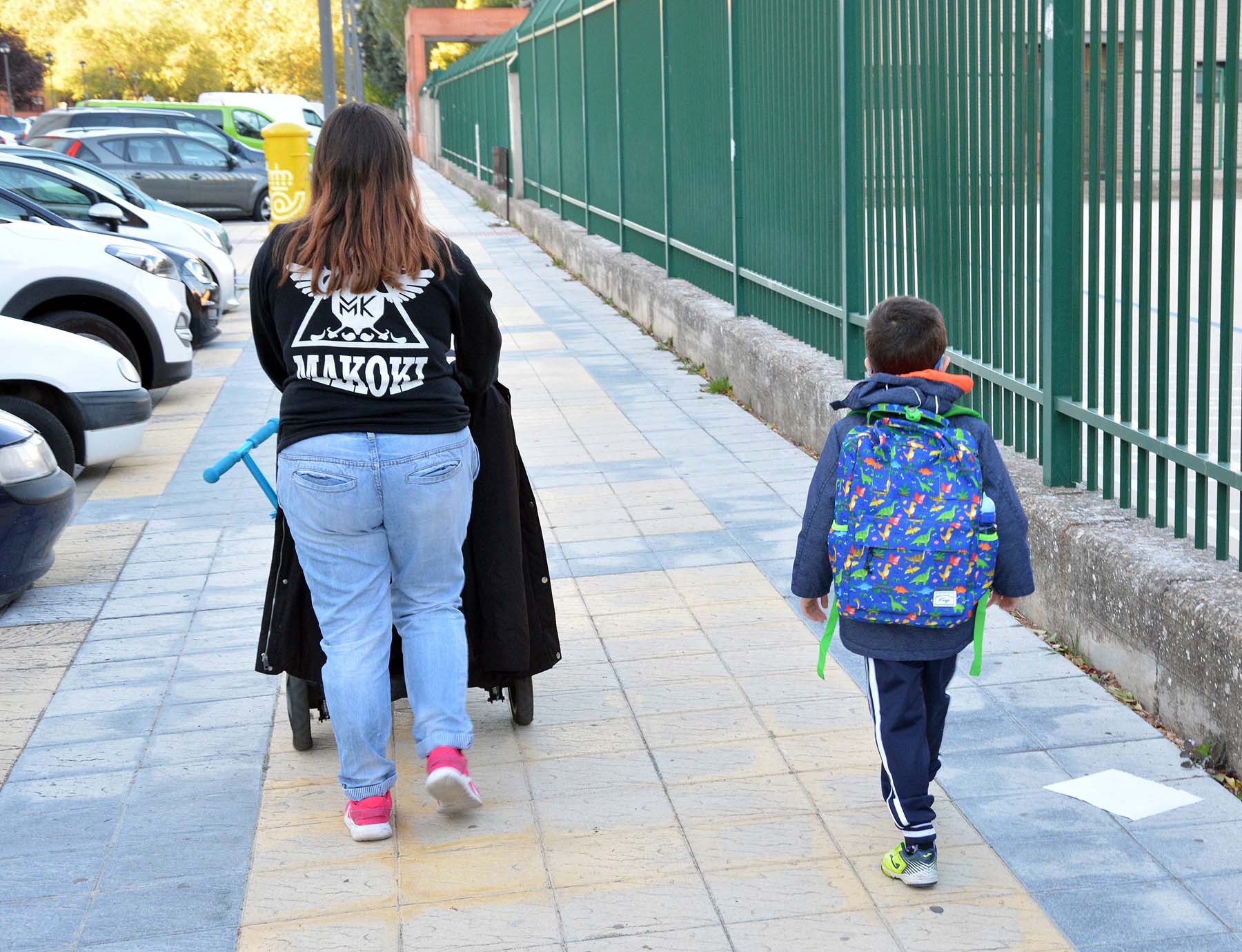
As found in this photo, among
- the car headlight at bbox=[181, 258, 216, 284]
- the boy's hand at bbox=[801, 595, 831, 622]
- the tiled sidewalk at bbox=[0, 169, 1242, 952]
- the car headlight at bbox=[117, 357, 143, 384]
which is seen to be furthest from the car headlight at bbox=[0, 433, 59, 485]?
the car headlight at bbox=[181, 258, 216, 284]

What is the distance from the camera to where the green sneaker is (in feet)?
11.1

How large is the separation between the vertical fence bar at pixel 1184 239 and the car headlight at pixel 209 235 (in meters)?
11.3

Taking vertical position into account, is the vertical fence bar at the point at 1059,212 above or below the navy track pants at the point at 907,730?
above

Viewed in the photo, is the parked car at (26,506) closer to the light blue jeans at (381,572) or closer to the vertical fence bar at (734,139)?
the light blue jeans at (381,572)

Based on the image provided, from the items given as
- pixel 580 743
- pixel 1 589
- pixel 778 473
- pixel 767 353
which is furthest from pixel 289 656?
pixel 767 353

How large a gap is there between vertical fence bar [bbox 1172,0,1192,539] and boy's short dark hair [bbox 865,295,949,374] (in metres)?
1.14

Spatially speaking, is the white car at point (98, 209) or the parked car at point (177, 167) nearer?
the white car at point (98, 209)

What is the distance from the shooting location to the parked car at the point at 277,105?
35.4 m

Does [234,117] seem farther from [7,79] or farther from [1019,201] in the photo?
[7,79]

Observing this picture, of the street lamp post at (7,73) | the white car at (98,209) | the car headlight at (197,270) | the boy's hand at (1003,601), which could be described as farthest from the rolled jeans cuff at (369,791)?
the street lamp post at (7,73)

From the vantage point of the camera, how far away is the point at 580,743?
436 centimetres

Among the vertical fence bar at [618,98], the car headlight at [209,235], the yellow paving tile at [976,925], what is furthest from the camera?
the car headlight at [209,235]

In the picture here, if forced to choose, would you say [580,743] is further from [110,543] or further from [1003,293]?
[110,543]

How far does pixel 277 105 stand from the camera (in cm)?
3691
